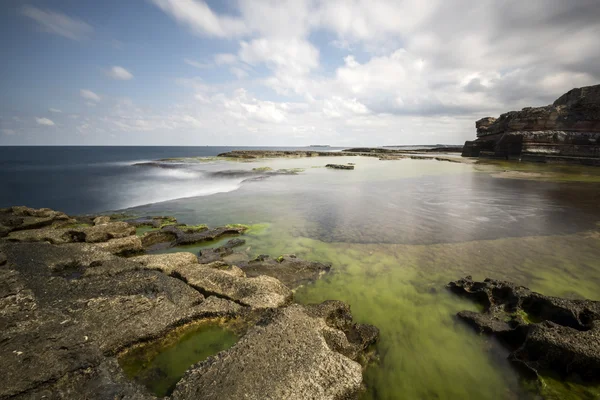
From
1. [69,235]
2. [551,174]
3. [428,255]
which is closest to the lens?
[428,255]

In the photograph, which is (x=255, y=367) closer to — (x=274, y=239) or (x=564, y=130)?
(x=274, y=239)

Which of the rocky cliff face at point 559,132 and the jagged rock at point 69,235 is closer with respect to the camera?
the jagged rock at point 69,235

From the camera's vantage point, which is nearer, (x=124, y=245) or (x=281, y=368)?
(x=281, y=368)

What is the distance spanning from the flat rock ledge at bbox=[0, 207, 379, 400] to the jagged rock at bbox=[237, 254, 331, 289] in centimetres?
6

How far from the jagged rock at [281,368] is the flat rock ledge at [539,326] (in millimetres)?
2757

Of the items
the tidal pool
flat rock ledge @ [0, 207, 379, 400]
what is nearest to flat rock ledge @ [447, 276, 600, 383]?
the tidal pool

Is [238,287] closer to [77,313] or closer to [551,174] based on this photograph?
[77,313]

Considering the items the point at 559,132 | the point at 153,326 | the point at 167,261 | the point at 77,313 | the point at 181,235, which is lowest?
the point at 181,235

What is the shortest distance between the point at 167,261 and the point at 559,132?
5878 cm

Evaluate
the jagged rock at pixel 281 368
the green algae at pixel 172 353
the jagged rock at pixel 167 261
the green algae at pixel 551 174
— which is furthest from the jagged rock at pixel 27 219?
the green algae at pixel 551 174

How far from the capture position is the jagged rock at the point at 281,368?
3.23 m

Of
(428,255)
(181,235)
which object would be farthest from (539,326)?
(181,235)

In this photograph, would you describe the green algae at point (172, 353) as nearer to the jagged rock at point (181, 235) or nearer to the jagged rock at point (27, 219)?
the jagged rock at point (181, 235)

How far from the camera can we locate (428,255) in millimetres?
8789
